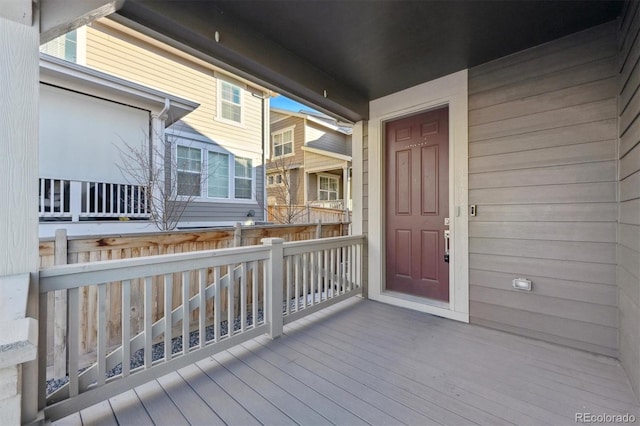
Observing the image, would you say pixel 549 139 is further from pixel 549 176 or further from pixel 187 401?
pixel 187 401

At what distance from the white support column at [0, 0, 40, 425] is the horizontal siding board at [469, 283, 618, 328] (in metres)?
3.16

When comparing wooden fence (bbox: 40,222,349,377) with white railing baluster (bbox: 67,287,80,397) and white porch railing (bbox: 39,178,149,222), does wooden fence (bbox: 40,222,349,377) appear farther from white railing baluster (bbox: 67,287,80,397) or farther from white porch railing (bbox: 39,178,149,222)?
white porch railing (bbox: 39,178,149,222)

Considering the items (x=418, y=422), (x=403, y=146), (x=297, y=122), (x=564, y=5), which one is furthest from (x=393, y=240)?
(x=297, y=122)

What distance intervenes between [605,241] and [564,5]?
1.71 m

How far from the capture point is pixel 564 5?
199cm

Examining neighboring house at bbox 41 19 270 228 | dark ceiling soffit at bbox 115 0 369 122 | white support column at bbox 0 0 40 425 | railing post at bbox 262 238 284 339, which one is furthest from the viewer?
neighboring house at bbox 41 19 270 228

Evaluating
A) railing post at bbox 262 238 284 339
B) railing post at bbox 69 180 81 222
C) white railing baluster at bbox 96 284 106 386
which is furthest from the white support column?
railing post at bbox 69 180 81 222

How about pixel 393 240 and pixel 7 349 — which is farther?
pixel 393 240

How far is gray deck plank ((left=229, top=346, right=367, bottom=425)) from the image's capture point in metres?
1.55

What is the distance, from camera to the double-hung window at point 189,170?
19.3ft

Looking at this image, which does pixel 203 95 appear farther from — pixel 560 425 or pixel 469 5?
pixel 560 425

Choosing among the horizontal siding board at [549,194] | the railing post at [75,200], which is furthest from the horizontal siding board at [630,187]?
the railing post at [75,200]

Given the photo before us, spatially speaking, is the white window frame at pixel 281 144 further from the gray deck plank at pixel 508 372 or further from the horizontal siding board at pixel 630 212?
the horizontal siding board at pixel 630 212

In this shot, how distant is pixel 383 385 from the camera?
182cm
